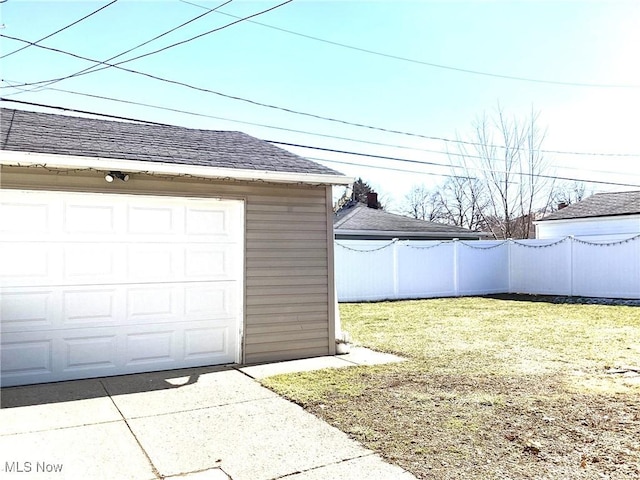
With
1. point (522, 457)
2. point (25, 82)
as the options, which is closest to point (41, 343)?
point (522, 457)

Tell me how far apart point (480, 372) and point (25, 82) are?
10.2 meters

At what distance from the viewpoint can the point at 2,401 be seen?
4.68 m

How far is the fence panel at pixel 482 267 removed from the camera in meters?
15.4

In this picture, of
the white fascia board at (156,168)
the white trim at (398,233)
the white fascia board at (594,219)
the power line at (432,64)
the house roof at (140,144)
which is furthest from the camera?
the white trim at (398,233)

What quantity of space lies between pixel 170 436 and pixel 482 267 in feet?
44.1

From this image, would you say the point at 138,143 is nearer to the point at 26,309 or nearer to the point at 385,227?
the point at 26,309

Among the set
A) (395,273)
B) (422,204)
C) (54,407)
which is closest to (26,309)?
(54,407)

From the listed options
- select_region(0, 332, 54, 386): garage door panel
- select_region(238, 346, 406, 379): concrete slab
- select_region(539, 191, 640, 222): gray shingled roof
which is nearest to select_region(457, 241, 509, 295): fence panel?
select_region(539, 191, 640, 222): gray shingled roof

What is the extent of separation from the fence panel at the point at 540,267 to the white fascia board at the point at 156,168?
10581mm

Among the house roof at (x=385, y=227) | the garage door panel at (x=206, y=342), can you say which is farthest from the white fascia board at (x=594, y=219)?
the garage door panel at (x=206, y=342)

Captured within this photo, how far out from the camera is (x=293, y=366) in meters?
6.14

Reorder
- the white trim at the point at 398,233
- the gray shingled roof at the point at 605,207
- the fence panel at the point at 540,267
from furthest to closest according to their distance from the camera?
the white trim at the point at 398,233 < the gray shingled roof at the point at 605,207 < the fence panel at the point at 540,267

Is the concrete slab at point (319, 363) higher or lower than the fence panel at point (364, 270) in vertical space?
lower

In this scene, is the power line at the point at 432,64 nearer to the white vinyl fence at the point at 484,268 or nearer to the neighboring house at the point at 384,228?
the white vinyl fence at the point at 484,268
